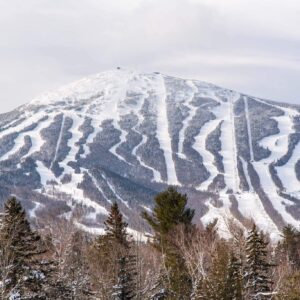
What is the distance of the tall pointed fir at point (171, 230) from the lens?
4487cm

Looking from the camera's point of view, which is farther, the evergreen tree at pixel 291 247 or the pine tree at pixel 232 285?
the evergreen tree at pixel 291 247

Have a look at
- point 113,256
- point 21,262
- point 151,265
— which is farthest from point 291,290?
point 151,265

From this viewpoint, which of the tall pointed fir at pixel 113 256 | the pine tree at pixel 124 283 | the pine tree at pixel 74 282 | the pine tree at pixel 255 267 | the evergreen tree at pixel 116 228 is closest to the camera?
the pine tree at pixel 74 282

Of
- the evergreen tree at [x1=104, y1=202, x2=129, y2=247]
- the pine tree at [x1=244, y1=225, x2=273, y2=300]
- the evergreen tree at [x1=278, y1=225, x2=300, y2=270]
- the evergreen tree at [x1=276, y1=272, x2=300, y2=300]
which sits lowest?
the evergreen tree at [x1=276, y1=272, x2=300, y2=300]

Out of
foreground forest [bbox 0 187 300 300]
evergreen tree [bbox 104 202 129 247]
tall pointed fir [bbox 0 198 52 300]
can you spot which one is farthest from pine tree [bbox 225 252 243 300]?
evergreen tree [bbox 104 202 129 247]

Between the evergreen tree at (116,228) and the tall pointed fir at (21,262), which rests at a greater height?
the evergreen tree at (116,228)

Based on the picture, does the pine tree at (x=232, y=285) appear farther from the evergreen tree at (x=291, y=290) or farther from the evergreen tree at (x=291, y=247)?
the evergreen tree at (x=291, y=247)

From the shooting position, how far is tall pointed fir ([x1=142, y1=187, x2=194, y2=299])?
44866 mm

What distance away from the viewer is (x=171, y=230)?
162 feet

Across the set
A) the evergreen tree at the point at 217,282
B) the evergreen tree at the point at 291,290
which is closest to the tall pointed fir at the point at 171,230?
the evergreen tree at the point at 217,282

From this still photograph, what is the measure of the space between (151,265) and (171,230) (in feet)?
32.7

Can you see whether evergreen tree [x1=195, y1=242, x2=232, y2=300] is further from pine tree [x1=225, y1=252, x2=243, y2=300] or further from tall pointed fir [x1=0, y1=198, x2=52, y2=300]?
tall pointed fir [x1=0, y1=198, x2=52, y2=300]

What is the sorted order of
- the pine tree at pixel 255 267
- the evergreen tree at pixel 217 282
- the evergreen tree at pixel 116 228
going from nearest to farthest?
the evergreen tree at pixel 217 282, the pine tree at pixel 255 267, the evergreen tree at pixel 116 228

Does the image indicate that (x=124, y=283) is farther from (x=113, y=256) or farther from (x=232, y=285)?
(x=232, y=285)
